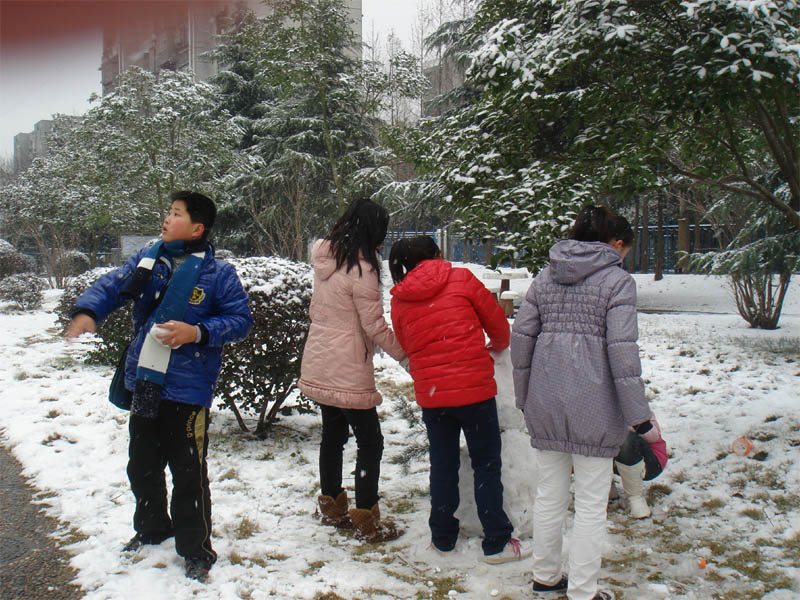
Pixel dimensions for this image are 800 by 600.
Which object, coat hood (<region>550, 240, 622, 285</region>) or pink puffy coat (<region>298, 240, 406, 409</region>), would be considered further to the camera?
pink puffy coat (<region>298, 240, 406, 409</region>)

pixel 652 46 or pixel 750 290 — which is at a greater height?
pixel 652 46

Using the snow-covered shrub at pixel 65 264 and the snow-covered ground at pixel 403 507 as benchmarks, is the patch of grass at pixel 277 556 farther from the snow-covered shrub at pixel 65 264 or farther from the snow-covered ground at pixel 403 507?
the snow-covered shrub at pixel 65 264

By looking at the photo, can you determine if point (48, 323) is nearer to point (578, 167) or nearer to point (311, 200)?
point (311, 200)

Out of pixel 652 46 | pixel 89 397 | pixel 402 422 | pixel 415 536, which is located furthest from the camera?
pixel 89 397

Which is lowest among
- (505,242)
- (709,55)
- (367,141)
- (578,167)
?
(505,242)

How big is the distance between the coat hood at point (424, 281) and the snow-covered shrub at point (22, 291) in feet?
51.2

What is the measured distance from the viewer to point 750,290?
10.2 meters

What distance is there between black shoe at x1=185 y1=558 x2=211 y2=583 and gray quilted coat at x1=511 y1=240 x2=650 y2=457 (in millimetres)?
1601

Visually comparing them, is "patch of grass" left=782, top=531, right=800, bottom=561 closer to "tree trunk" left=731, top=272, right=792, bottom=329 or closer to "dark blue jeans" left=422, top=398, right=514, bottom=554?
"dark blue jeans" left=422, top=398, right=514, bottom=554

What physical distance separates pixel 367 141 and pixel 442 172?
689 inches

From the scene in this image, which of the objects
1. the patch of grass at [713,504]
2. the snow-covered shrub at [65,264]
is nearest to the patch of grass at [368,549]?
the patch of grass at [713,504]

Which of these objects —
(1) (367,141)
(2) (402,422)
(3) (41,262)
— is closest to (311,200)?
(1) (367,141)

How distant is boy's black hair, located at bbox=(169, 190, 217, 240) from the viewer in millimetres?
3053

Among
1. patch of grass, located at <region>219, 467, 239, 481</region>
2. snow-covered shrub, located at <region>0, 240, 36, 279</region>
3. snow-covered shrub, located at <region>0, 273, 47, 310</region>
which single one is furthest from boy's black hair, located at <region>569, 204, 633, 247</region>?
snow-covered shrub, located at <region>0, 240, 36, 279</region>
